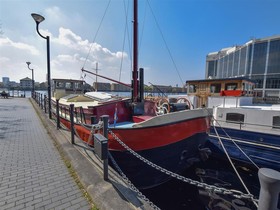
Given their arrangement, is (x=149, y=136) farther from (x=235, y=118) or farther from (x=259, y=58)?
(x=259, y=58)

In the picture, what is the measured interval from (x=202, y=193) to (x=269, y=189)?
14.2 ft

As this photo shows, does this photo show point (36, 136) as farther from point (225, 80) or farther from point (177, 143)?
point (225, 80)

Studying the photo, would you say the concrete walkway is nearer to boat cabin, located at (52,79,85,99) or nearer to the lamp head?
the lamp head

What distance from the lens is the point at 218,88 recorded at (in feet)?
36.6

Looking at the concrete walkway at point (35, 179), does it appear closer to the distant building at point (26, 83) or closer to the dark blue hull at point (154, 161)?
the dark blue hull at point (154, 161)

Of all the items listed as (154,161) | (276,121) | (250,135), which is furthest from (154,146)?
(276,121)

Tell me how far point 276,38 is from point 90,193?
189 feet

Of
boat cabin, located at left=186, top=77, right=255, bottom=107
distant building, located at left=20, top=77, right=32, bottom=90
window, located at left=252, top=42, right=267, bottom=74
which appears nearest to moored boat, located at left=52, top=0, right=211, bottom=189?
boat cabin, located at left=186, top=77, right=255, bottom=107

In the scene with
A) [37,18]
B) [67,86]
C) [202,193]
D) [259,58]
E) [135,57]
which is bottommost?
[202,193]

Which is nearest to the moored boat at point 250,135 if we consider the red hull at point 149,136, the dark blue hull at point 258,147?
the dark blue hull at point 258,147

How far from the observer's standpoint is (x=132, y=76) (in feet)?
21.0

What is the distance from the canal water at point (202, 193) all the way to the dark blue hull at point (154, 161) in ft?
1.14

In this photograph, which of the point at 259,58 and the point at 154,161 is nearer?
the point at 154,161

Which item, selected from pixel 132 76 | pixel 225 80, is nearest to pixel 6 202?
pixel 132 76
